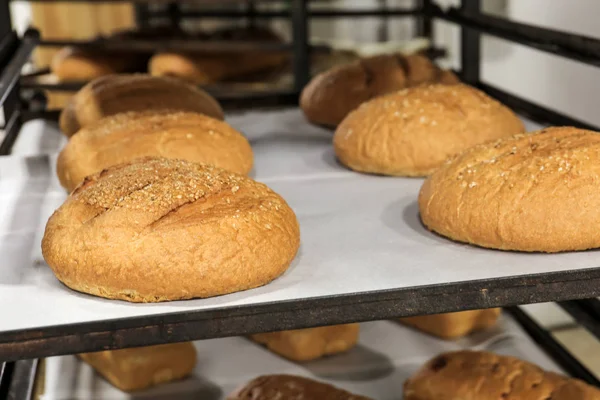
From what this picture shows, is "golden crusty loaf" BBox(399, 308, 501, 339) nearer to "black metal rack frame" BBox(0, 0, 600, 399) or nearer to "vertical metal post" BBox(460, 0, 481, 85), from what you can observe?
"black metal rack frame" BBox(0, 0, 600, 399)

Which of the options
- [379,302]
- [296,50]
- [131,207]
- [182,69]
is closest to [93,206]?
[131,207]

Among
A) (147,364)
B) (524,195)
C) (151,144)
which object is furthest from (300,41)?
(524,195)

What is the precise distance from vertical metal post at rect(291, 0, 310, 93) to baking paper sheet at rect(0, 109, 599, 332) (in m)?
0.97

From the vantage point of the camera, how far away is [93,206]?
1.29m

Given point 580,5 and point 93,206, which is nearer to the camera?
point 93,206

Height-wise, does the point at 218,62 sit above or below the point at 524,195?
below

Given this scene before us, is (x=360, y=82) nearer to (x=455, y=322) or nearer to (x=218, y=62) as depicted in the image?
(x=455, y=322)

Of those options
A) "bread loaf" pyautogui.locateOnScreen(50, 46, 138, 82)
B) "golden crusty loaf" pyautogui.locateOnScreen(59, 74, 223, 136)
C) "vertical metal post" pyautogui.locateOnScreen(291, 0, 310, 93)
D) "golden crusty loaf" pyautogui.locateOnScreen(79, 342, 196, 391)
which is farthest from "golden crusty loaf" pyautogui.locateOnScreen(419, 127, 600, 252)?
"bread loaf" pyautogui.locateOnScreen(50, 46, 138, 82)

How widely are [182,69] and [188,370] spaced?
1.95 metres

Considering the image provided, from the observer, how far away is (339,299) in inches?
45.4

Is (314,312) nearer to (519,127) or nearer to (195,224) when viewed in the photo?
(195,224)

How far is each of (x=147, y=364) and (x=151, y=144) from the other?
0.49m

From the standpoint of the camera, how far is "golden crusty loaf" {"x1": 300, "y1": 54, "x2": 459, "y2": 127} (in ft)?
7.34

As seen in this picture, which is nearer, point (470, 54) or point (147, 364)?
point (147, 364)
